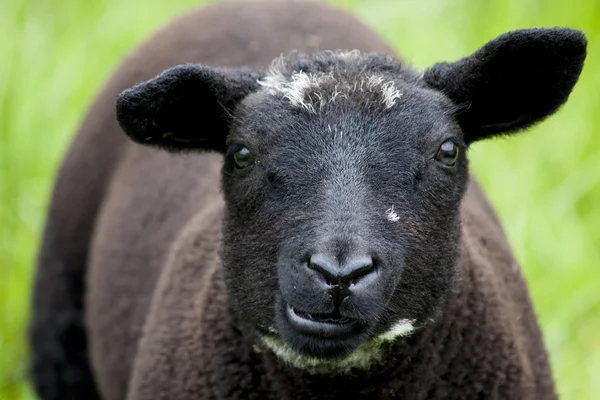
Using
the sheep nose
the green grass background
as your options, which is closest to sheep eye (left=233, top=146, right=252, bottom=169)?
the sheep nose

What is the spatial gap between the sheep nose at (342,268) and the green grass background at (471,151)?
144 inches

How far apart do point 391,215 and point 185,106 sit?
1.06 meters

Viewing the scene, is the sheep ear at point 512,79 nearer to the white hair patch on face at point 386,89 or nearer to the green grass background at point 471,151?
the white hair patch on face at point 386,89

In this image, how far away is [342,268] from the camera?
320 centimetres

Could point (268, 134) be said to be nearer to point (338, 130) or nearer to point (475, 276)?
point (338, 130)

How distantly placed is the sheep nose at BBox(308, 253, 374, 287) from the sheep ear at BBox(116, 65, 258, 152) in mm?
943

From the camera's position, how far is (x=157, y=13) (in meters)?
9.20

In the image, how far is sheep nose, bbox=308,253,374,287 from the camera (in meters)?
3.21

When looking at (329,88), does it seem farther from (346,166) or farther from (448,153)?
(448,153)

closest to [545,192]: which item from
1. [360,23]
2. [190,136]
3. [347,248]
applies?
[360,23]

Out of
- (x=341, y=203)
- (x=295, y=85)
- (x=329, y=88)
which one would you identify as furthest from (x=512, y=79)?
(x=341, y=203)

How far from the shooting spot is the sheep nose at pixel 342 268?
10.5ft

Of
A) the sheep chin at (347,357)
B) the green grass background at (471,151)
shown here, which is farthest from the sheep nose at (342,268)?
the green grass background at (471,151)

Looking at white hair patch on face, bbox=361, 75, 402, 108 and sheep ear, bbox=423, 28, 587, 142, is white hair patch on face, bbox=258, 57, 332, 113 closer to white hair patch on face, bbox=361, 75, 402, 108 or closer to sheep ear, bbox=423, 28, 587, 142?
white hair patch on face, bbox=361, 75, 402, 108
